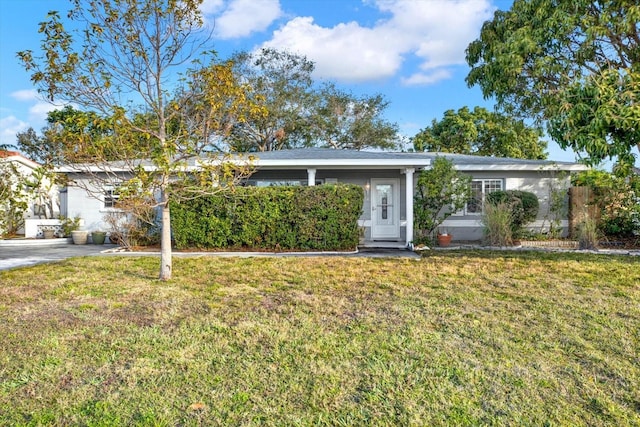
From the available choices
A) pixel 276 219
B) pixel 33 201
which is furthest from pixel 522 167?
pixel 33 201

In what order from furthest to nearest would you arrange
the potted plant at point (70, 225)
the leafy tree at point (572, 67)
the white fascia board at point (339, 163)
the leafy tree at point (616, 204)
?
the potted plant at point (70, 225), the leafy tree at point (616, 204), the white fascia board at point (339, 163), the leafy tree at point (572, 67)

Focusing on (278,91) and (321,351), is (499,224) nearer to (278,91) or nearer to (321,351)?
(321,351)

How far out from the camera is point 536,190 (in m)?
14.4

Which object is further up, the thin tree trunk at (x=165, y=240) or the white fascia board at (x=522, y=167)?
the white fascia board at (x=522, y=167)

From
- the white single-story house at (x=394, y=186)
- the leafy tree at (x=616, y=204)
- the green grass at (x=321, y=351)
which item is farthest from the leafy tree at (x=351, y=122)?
the green grass at (x=321, y=351)

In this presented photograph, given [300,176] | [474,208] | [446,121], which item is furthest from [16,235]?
[446,121]

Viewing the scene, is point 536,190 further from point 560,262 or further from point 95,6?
point 95,6

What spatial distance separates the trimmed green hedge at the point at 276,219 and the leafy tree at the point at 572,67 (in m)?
4.95

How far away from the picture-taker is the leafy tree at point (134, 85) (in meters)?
6.14

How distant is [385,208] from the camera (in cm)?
1464

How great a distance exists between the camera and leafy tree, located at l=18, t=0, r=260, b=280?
614cm

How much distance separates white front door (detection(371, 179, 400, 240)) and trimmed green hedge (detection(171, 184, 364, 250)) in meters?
3.31

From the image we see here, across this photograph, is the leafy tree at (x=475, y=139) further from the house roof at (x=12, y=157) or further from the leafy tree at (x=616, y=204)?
the house roof at (x=12, y=157)

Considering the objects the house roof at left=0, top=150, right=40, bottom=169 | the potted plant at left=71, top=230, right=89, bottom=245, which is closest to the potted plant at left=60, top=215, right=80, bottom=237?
the potted plant at left=71, top=230, right=89, bottom=245
